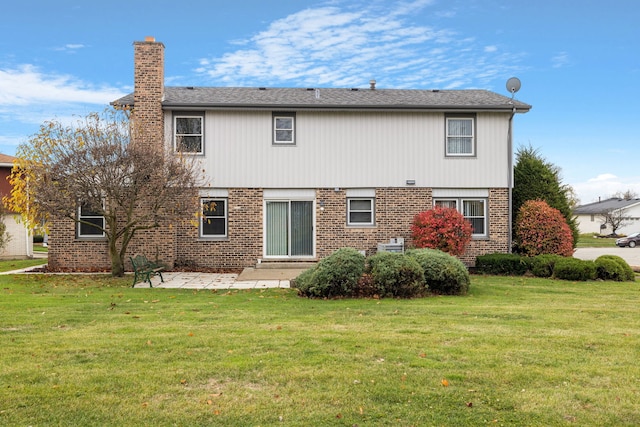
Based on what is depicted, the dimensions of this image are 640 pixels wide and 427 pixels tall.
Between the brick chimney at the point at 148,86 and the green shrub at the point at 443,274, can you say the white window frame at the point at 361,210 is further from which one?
the brick chimney at the point at 148,86

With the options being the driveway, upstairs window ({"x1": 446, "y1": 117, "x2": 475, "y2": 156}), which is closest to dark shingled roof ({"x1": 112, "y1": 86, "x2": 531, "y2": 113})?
upstairs window ({"x1": 446, "y1": 117, "x2": 475, "y2": 156})

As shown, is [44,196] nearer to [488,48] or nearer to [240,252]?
[240,252]

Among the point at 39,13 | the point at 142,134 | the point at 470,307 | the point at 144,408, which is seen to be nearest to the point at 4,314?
the point at 144,408

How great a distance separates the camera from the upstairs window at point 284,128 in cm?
1819

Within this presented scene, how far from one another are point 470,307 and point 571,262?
22.5 ft

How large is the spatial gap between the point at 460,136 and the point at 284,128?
19.7ft

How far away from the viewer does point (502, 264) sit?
1670 centimetres

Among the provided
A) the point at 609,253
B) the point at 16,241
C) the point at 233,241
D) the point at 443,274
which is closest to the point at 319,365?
the point at 443,274

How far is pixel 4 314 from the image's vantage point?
8.76 meters

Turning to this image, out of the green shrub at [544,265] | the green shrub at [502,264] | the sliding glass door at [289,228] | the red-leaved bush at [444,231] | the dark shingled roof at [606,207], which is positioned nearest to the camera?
the green shrub at [544,265]

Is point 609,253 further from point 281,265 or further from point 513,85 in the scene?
point 281,265

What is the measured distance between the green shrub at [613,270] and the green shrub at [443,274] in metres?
5.46

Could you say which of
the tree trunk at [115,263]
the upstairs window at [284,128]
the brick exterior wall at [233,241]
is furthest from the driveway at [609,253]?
the tree trunk at [115,263]

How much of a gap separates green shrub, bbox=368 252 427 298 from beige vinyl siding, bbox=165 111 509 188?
23.4 feet
